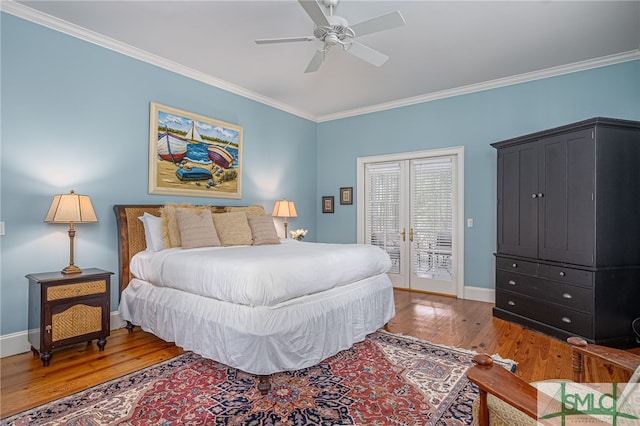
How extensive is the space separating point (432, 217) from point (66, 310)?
440cm

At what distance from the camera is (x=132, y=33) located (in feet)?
10.7

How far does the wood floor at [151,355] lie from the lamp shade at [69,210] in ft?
3.65

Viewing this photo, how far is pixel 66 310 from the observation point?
274cm

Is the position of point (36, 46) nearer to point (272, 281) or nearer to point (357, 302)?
point (272, 281)

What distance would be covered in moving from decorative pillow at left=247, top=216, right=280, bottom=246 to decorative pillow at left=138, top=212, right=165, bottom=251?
953 millimetres

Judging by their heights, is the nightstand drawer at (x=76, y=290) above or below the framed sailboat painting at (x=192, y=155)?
below

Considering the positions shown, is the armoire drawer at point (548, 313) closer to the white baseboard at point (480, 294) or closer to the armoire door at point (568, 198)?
the armoire door at point (568, 198)

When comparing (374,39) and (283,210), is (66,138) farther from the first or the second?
(374,39)

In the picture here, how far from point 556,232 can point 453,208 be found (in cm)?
158

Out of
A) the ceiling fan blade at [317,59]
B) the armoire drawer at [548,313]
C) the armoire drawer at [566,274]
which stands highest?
the ceiling fan blade at [317,59]

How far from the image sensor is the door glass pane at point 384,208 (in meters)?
5.42

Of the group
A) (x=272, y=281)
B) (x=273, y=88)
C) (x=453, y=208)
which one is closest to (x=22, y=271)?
(x=272, y=281)

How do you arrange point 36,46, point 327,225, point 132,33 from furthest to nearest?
1. point 327,225
2. point 132,33
3. point 36,46

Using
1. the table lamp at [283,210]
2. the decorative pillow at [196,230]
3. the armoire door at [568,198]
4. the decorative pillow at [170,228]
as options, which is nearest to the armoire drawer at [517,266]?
the armoire door at [568,198]
